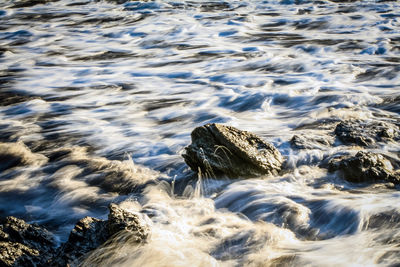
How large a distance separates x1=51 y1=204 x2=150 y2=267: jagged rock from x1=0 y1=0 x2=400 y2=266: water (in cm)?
8

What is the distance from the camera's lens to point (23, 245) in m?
2.42

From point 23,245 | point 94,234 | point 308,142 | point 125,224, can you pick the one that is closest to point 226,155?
point 308,142

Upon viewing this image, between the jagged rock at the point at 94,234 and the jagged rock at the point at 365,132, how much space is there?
2212 millimetres

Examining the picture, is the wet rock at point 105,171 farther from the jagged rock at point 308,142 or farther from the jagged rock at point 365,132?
the jagged rock at point 365,132

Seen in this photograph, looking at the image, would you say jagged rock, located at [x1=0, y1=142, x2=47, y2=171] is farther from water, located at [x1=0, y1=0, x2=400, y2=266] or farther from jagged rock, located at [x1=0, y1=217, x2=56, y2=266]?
jagged rock, located at [x1=0, y1=217, x2=56, y2=266]

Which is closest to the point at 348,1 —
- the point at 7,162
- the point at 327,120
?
the point at 327,120

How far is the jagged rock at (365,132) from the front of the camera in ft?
12.9

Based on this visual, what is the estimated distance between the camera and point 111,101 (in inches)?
221

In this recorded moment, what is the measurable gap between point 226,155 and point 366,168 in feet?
3.56

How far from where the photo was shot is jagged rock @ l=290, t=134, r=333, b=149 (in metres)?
3.94

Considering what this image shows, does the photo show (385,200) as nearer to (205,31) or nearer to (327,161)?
(327,161)

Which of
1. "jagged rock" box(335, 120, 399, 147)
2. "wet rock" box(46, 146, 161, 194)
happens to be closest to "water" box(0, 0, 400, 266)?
"wet rock" box(46, 146, 161, 194)

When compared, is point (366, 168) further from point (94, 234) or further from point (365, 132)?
point (94, 234)

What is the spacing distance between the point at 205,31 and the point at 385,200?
7.38 m
